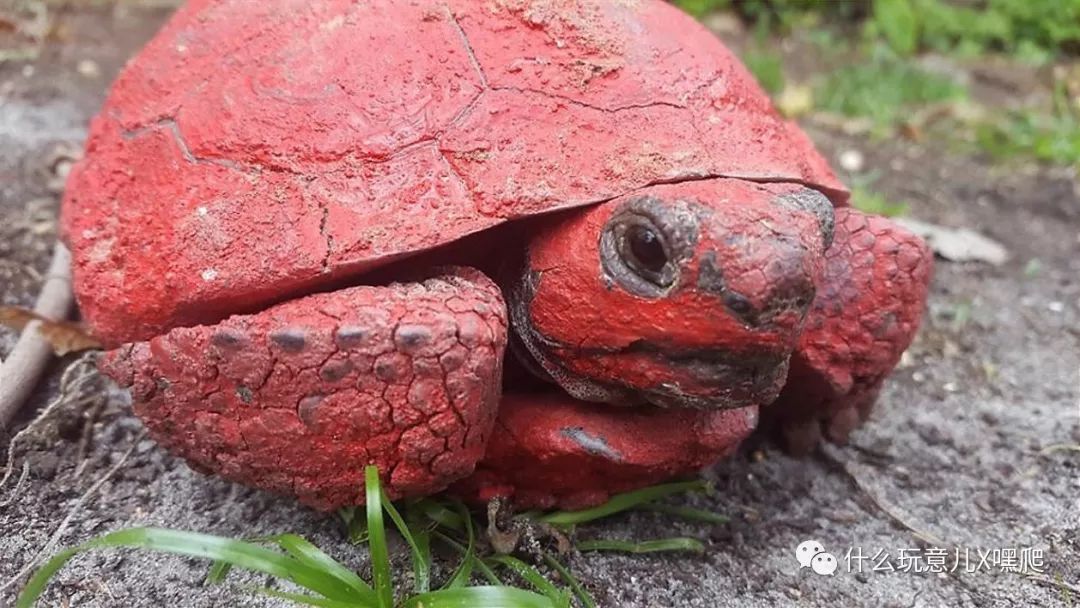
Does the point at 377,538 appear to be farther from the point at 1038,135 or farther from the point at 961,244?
the point at 1038,135

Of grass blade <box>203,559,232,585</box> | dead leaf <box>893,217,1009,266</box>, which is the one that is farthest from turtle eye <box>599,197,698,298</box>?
dead leaf <box>893,217,1009,266</box>

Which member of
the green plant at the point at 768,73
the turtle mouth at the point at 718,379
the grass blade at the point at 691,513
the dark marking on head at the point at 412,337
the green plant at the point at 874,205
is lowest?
the grass blade at the point at 691,513

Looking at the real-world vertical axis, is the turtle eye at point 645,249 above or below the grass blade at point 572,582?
above

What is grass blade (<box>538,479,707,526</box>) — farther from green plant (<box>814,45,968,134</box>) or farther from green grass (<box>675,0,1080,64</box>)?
green grass (<box>675,0,1080,64</box>)

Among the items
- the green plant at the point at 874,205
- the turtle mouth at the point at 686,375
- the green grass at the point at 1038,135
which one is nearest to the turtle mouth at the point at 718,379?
the turtle mouth at the point at 686,375

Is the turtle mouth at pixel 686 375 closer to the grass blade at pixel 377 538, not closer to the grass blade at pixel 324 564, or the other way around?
the grass blade at pixel 377 538

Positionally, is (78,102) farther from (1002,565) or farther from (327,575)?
(1002,565)
